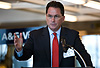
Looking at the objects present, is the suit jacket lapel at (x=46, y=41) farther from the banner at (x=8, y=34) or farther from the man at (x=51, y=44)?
the banner at (x=8, y=34)

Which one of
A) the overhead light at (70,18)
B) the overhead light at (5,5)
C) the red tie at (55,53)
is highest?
the overhead light at (5,5)

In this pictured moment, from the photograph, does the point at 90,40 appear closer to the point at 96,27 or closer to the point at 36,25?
the point at 96,27

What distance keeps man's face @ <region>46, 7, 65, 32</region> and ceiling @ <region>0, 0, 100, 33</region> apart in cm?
236

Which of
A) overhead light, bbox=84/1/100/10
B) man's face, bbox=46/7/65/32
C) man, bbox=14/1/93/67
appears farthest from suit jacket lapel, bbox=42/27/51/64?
overhead light, bbox=84/1/100/10

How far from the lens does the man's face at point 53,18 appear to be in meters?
2.41

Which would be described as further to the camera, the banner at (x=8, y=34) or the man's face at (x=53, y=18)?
the banner at (x=8, y=34)

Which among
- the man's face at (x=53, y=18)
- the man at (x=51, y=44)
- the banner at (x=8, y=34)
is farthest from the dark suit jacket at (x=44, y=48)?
the banner at (x=8, y=34)

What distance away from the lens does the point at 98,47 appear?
4.97m

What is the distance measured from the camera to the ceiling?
486cm

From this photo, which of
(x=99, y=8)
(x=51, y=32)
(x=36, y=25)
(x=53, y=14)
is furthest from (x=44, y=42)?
(x=99, y=8)

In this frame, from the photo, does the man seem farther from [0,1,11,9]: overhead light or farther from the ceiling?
[0,1,11,9]: overhead light

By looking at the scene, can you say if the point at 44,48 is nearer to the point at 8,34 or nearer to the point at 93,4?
the point at 8,34

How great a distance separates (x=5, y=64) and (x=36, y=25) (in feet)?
3.35

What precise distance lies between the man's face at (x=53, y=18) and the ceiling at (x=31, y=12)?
93.0 inches
